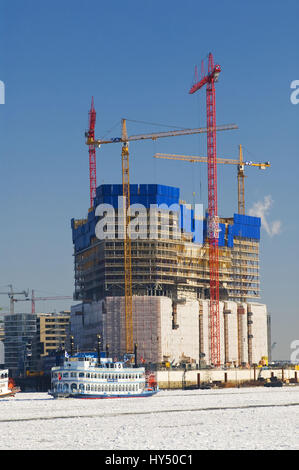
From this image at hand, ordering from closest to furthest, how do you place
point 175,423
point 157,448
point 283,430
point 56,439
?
point 157,448 → point 56,439 → point 283,430 → point 175,423

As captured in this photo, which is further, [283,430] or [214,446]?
[283,430]

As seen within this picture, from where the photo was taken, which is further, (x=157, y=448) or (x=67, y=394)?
(x=67, y=394)

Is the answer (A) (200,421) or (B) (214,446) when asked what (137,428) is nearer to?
(A) (200,421)

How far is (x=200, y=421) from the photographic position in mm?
106188
